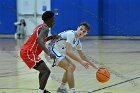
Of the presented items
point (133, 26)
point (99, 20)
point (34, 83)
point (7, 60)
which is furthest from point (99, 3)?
point (34, 83)

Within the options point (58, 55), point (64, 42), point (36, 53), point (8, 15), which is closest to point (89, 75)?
point (64, 42)

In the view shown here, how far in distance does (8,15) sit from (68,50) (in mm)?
20826

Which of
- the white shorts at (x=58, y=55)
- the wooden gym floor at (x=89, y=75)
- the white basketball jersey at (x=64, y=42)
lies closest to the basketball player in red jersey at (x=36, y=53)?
the white shorts at (x=58, y=55)

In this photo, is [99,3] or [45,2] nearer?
[99,3]

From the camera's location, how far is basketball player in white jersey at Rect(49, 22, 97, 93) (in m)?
8.28

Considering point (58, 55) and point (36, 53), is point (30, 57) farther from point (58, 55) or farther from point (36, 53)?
point (58, 55)

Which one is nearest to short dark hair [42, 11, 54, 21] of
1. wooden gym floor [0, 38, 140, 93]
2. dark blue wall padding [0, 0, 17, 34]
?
wooden gym floor [0, 38, 140, 93]

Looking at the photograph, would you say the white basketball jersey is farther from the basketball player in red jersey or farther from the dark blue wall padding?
the dark blue wall padding

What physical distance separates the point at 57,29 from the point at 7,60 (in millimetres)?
11477

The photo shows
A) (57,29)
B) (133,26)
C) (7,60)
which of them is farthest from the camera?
(57,29)

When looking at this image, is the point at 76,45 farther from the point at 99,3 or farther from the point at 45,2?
the point at 45,2

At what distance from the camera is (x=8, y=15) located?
93.8 ft

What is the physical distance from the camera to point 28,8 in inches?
1116

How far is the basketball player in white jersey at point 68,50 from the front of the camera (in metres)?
8.28
